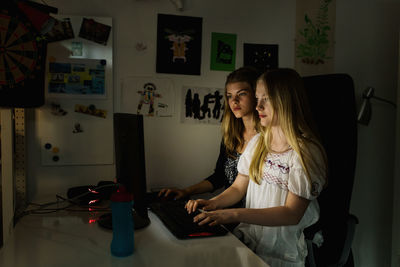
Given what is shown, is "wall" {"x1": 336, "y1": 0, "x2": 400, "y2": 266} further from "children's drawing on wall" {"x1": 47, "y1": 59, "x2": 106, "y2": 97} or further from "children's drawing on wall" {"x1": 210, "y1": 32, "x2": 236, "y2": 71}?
"children's drawing on wall" {"x1": 47, "y1": 59, "x2": 106, "y2": 97}

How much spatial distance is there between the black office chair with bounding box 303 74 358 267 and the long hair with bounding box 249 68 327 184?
0.43 ft

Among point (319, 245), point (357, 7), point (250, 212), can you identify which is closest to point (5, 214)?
point (250, 212)

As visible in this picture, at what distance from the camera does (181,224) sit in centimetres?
113

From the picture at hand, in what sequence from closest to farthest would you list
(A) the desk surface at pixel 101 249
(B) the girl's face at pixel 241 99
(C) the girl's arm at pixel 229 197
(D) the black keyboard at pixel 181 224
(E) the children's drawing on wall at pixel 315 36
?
(A) the desk surface at pixel 101 249 → (D) the black keyboard at pixel 181 224 → (C) the girl's arm at pixel 229 197 → (B) the girl's face at pixel 241 99 → (E) the children's drawing on wall at pixel 315 36

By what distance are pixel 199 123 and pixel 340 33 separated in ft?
3.33

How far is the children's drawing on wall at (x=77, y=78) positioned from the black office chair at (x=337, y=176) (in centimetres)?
109

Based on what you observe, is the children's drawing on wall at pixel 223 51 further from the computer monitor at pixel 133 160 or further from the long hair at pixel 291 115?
the computer monitor at pixel 133 160

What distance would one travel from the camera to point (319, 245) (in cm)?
131

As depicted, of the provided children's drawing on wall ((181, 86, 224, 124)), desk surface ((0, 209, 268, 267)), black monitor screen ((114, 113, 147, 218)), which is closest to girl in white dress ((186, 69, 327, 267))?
desk surface ((0, 209, 268, 267))

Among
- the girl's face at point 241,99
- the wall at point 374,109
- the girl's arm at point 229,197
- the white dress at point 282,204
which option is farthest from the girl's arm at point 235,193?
the wall at point 374,109

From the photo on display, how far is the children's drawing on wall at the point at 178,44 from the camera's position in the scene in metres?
1.86

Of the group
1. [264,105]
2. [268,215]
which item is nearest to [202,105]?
[264,105]

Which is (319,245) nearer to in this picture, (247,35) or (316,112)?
(316,112)

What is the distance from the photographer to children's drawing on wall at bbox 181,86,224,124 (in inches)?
75.1
